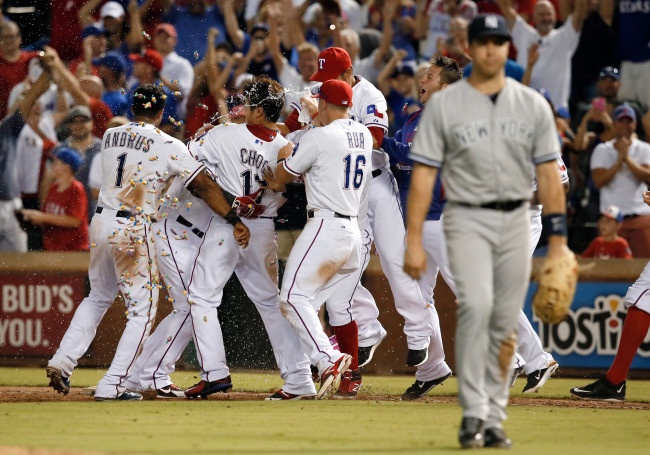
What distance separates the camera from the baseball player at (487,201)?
18.6 feet

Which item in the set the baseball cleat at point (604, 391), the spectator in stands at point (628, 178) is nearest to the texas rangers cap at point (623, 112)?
the spectator in stands at point (628, 178)

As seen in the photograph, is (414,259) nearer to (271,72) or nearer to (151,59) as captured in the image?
(151,59)

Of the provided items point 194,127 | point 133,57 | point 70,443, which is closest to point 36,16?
point 133,57

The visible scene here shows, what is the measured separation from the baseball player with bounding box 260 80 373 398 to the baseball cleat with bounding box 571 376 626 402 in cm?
210

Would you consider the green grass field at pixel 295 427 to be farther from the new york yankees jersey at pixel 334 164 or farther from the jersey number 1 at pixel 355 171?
the jersey number 1 at pixel 355 171

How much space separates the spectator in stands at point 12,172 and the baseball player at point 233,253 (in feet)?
14.1

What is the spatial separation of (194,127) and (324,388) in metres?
5.44

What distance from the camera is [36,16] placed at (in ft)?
52.1

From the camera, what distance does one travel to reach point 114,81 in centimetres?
1355

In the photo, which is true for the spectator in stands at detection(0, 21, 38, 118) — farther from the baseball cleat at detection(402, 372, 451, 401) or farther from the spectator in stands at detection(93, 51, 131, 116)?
the baseball cleat at detection(402, 372, 451, 401)

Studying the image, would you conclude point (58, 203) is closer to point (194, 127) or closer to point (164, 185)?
point (194, 127)

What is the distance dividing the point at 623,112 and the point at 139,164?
619cm

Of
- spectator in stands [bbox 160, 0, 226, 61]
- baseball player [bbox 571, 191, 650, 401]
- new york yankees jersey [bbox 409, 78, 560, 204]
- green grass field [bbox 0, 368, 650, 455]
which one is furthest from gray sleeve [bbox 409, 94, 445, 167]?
spectator in stands [bbox 160, 0, 226, 61]

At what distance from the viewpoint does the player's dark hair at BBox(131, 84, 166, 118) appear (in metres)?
8.66
